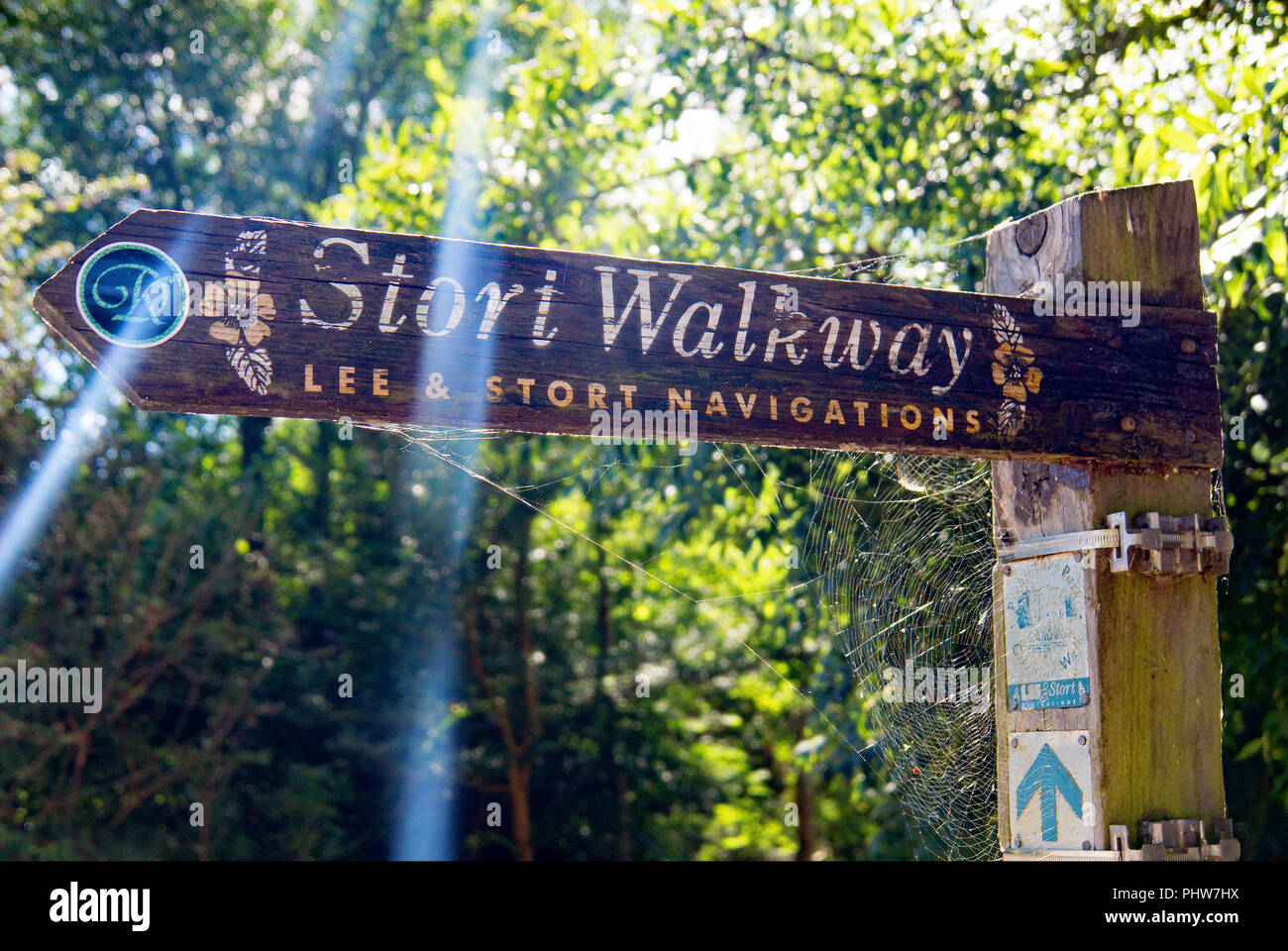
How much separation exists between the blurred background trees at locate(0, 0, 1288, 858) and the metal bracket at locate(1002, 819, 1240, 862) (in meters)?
1.26

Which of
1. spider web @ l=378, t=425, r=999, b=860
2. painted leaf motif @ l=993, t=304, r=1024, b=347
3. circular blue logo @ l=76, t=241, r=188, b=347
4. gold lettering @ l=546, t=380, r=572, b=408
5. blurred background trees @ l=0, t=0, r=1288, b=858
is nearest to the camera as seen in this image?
circular blue logo @ l=76, t=241, r=188, b=347

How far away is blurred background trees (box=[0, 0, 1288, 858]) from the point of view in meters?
4.40

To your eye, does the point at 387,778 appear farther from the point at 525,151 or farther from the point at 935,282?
the point at 935,282

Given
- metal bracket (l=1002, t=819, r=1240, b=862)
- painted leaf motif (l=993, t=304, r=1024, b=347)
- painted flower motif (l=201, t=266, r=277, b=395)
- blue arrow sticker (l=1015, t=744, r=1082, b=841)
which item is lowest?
metal bracket (l=1002, t=819, r=1240, b=862)

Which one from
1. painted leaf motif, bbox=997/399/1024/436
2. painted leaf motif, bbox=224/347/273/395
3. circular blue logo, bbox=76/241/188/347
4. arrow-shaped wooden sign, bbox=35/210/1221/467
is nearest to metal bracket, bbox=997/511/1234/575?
arrow-shaped wooden sign, bbox=35/210/1221/467

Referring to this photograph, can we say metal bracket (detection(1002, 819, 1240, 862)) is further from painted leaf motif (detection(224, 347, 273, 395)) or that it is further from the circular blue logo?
the circular blue logo

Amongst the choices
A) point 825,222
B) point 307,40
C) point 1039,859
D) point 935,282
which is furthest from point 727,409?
A: point 307,40

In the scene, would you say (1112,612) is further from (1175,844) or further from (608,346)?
(608,346)

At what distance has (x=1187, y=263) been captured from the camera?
7.58 ft

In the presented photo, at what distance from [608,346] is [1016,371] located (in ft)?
2.56

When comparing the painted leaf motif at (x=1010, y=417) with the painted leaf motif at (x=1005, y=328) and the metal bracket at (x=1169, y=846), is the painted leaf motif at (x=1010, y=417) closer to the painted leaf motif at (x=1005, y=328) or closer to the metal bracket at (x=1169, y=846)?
the painted leaf motif at (x=1005, y=328)

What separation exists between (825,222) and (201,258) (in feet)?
12.1

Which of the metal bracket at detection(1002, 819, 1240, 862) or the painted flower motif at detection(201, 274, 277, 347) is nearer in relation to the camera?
the painted flower motif at detection(201, 274, 277, 347)
